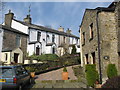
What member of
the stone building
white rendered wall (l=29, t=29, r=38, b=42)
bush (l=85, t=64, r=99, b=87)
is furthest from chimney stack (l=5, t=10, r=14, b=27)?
bush (l=85, t=64, r=99, b=87)

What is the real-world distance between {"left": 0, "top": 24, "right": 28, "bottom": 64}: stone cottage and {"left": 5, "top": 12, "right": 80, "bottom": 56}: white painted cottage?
5.58ft

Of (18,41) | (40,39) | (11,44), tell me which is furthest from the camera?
(40,39)

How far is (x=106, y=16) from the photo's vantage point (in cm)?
1068

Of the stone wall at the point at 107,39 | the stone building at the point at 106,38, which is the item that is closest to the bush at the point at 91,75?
the stone building at the point at 106,38

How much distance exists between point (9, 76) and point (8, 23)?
22.6m

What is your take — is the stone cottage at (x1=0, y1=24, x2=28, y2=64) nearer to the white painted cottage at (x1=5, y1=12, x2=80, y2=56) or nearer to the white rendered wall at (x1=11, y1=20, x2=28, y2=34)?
the white rendered wall at (x1=11, y1=20, x2=28, y2=34)

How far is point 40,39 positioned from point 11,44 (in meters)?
9.14

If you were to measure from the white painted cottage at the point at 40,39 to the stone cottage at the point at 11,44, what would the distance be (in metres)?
1.70

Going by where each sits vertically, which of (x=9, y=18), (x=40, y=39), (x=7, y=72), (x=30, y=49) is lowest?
(x=7, y=72)

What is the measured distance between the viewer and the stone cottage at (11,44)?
20.5 m

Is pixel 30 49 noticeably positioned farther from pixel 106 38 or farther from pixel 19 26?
pixel 106 38

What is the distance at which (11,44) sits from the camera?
77.2 feet

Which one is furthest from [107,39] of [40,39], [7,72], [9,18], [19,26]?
[9,18]

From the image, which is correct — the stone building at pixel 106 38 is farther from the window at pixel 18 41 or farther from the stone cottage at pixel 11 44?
the window at pixel 18 41
